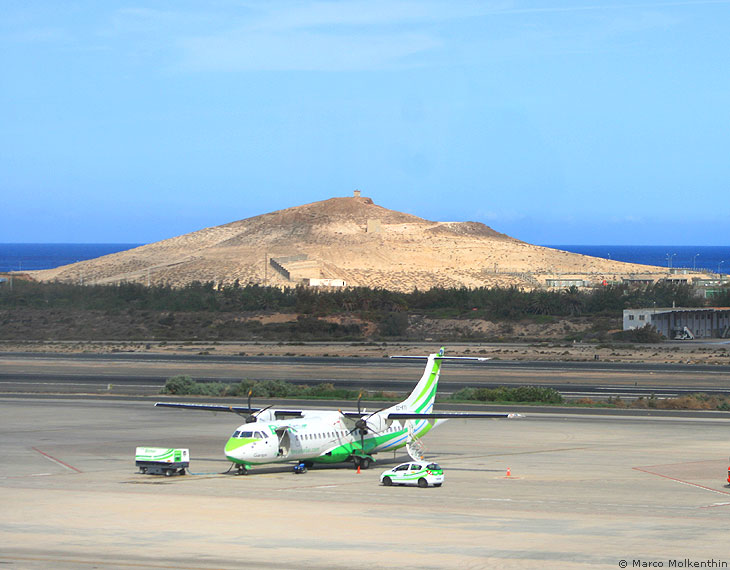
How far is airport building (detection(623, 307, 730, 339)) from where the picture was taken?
4277 inches

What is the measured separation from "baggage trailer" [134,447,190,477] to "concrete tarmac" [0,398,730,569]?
14.7 inches

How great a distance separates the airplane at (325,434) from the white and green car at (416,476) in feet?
12.6

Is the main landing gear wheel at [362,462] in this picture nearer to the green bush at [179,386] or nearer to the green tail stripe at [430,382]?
the green tail stripe at [430,382]

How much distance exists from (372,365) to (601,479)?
51.1m

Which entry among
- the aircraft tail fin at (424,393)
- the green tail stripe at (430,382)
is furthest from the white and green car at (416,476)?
the green tail stripe at (430,382)

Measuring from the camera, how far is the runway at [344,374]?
69562mm

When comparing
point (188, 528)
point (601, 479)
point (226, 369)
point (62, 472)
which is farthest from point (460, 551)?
point (226, 369)

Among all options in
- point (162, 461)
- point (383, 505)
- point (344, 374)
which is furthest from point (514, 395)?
point (383, 505)

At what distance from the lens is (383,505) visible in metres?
31.0

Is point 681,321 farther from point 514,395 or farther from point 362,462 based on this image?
point 362,462

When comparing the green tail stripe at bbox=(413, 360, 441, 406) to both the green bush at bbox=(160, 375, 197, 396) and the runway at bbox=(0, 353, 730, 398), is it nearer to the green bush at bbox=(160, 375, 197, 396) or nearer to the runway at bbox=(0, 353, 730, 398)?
the runway at bbox=(0, 353, 730, 398)

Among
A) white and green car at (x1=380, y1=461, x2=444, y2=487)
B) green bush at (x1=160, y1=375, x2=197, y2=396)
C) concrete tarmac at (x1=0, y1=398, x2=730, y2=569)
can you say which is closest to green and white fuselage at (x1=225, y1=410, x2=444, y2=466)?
concrete tarmac at (x1=0, y1=398, x2=730, y2=569)

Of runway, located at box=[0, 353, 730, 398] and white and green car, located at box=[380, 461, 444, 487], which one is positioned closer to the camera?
white and green car, located at box=[380, 461, 444, 487]

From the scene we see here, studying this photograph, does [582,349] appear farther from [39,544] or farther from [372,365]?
[39,544]
